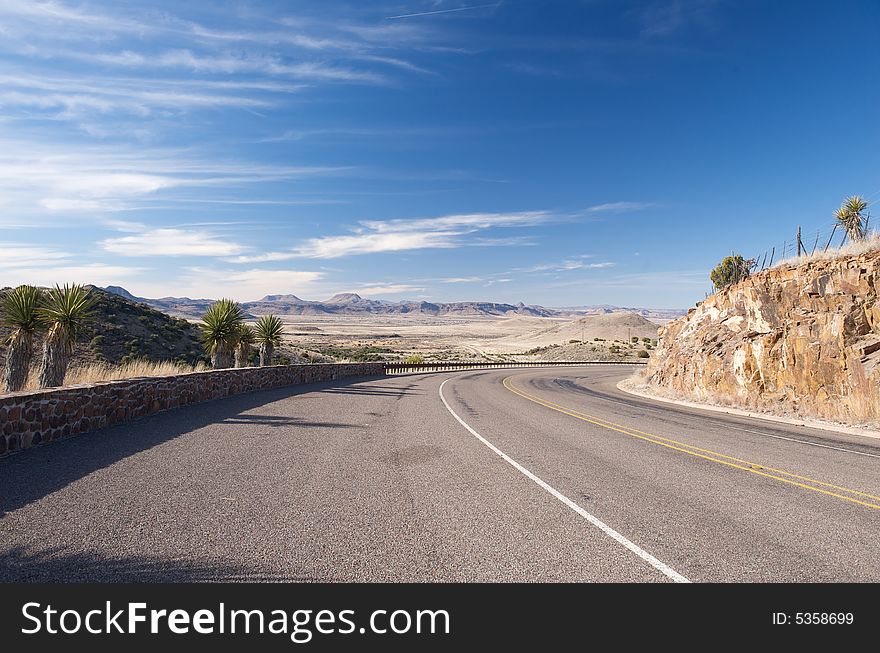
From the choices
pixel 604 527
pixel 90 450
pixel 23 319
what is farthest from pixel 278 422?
pixel 604 527

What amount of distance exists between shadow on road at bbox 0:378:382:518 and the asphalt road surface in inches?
2.3

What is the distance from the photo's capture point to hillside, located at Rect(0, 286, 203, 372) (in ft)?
114

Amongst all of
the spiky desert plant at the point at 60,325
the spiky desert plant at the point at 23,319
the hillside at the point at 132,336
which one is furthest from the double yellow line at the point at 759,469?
the hillside at the point at 132,336

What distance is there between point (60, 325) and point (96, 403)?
5.94 meters

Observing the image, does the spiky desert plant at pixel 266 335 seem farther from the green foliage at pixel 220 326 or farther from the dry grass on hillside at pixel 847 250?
the dry grass on hillside at pixel 847 250

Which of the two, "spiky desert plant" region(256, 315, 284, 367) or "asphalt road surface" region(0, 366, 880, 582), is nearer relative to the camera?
"asphalt road surface" region(0, 366, 880, 582)

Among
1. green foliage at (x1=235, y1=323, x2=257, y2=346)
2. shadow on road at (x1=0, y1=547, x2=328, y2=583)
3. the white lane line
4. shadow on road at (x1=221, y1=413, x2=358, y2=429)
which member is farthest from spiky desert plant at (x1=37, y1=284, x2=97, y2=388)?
the white lane line

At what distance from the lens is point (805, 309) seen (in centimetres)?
1834

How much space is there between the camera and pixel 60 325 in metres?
15.7

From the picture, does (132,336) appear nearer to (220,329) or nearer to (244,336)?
(244,336)

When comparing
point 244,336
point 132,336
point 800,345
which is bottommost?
point 132,336

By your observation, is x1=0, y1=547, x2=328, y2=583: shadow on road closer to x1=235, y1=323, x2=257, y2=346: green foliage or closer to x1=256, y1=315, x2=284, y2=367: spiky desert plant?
x1=235, y1=323, x2=257, y2=346: green foliage
